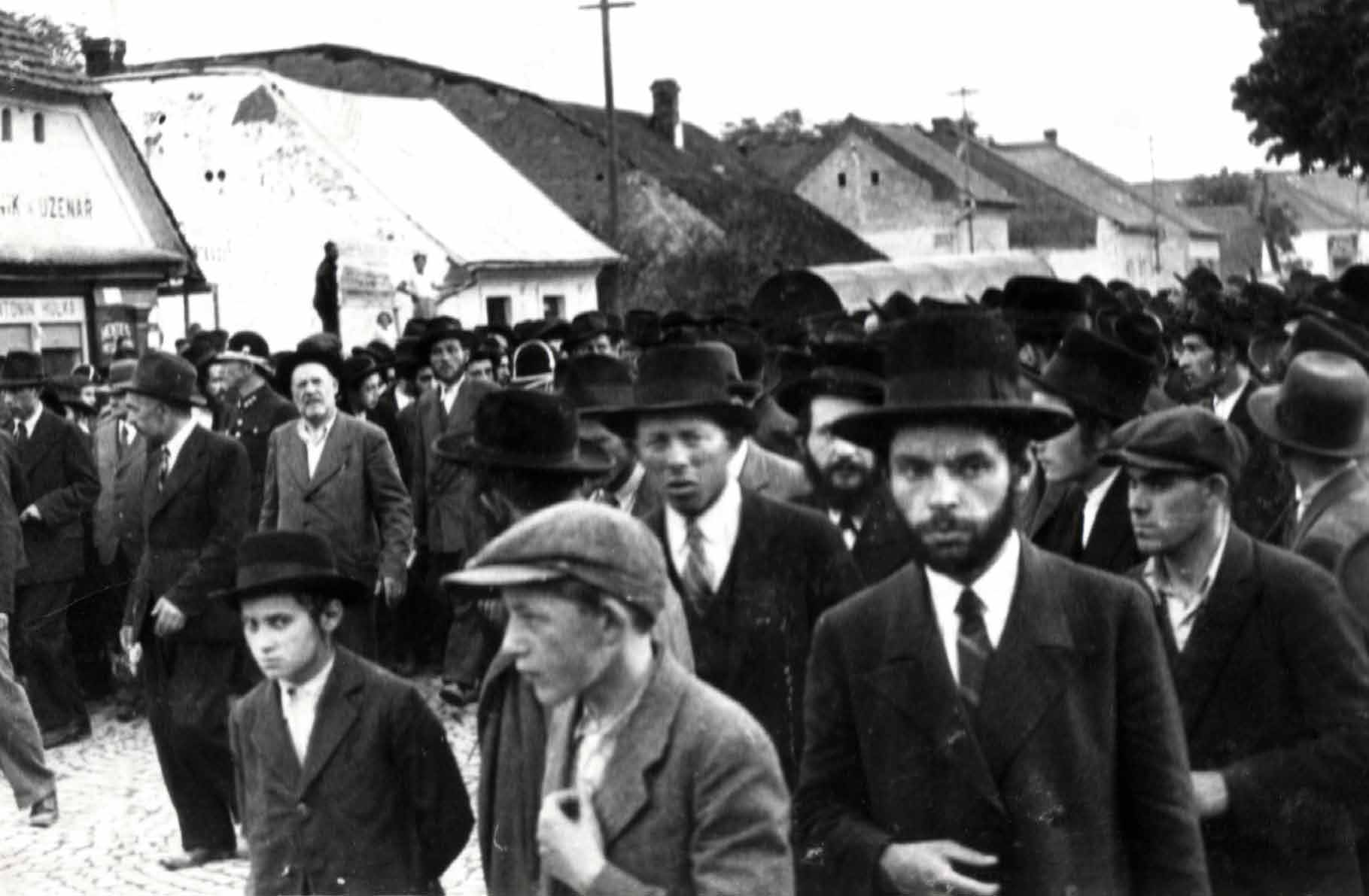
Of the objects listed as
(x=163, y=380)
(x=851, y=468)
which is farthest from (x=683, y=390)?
(x=163, y=380)

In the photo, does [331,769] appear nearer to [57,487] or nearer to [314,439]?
[314,439]

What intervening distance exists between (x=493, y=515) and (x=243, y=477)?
4.39 meters

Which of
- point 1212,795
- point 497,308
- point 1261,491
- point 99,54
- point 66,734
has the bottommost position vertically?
point 66,734

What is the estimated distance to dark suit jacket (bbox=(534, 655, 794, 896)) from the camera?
371cm

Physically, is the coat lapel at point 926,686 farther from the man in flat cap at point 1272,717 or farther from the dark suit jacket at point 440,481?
the dark suit jacket at point 440,481

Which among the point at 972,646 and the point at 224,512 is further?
the point at 224,512

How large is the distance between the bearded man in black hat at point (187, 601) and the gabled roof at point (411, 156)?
2886cm

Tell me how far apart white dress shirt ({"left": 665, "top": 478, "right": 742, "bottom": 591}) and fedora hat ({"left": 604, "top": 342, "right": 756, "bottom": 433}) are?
0.32 m

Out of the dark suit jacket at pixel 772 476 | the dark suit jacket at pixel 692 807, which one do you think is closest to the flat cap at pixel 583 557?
the dark suit jacket at pixel 692 807

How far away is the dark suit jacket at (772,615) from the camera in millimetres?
5723

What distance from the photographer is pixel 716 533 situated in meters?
5.84

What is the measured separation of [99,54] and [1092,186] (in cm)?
7074

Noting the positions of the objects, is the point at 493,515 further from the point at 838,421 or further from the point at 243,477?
the point at 243,477

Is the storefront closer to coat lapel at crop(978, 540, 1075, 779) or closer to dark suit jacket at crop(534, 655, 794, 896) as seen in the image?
dark suit jacket at crop(534, 655, 794, 896)
